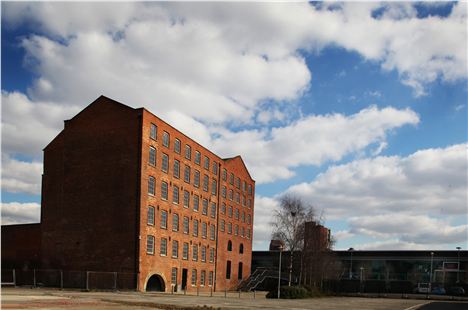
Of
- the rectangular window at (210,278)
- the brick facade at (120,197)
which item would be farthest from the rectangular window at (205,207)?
the rectangular window at (210,278)

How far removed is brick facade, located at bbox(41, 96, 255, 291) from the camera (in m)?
50.7

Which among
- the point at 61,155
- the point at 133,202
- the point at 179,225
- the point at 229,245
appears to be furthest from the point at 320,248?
the point at 61,155

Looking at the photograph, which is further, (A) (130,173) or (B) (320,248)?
(B) (320,248)

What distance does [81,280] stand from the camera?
49812mm

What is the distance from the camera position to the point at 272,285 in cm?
8275

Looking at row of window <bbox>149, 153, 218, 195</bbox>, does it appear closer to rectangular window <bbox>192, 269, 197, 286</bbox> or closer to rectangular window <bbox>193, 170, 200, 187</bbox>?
rectangular window <bbox>193, 170, 200, 187</bbox>

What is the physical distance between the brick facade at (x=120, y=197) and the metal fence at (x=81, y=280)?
895mm

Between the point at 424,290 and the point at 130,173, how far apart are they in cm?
5951

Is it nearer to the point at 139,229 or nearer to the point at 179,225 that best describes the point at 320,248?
the point at 179,225

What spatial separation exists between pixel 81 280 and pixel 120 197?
8646 mm

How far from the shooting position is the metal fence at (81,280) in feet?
159

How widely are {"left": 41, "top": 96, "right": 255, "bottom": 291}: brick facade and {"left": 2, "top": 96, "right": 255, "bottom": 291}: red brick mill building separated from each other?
97mm

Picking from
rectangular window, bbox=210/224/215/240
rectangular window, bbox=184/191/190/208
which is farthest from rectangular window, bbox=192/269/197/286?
rectangular window, bbox=184/191/190/208

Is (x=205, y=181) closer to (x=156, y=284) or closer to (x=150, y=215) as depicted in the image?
(x=150, y=215)
